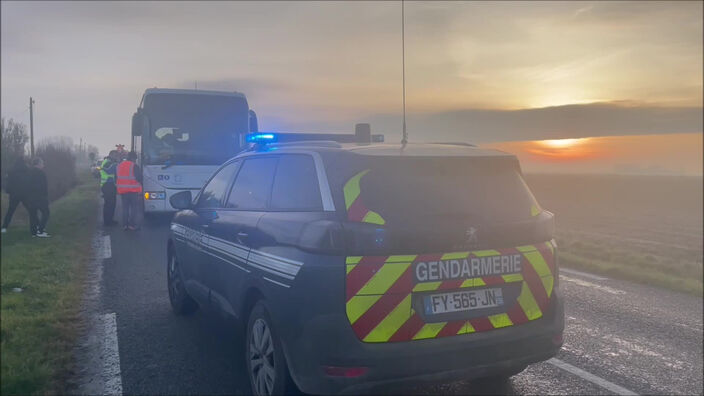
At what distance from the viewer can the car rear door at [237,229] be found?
4.07m

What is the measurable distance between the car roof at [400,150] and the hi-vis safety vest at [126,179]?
399 inches

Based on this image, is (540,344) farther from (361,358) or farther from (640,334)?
(640,334)

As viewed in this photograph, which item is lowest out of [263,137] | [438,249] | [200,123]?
[438,249]

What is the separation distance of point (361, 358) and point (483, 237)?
102 centimetres

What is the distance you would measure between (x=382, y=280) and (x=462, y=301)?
539 millimetres

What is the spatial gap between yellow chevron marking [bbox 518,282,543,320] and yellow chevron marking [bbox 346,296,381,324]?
3.26 feet

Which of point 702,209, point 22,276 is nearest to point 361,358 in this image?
point 22,276

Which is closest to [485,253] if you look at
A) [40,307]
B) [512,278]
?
[512,278]

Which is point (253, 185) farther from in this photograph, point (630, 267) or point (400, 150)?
point (630, 267)

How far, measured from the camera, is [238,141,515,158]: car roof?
11.6 feet

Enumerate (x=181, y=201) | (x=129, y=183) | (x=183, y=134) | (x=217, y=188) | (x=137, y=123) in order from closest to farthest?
(x=217, y=188) → (x=181, y=201) → (x=137, y=123) → (x=183, y=134) → (x=129, y=183)

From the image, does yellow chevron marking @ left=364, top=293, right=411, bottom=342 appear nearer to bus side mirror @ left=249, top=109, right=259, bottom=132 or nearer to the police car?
the police car

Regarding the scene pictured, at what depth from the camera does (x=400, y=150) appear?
11.9ft

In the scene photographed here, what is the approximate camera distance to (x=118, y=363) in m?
4.75
